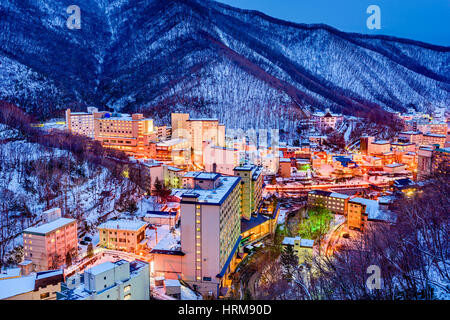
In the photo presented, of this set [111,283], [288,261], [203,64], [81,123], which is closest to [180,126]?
[81,123]

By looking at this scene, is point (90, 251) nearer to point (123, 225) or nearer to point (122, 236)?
point (122, 236)

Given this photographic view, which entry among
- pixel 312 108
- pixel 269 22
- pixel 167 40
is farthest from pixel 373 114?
pixel 167 40

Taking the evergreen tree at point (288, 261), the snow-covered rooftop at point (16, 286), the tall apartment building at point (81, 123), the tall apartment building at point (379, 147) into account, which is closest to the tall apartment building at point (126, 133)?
the tall apartment building at point (81, 123)

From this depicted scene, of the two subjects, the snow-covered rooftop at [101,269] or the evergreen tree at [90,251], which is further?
the evergreen tree at [90,251]

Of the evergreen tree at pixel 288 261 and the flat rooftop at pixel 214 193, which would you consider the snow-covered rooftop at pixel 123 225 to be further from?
the evergreen tree at pixel 288 261

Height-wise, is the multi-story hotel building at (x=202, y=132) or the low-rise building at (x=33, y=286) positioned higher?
the multi-story hotel building at (x=202, y=132)
